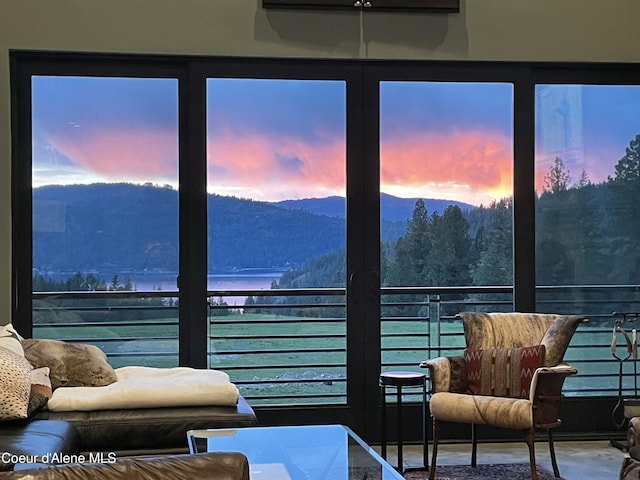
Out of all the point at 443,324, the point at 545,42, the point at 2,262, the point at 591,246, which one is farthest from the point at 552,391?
the point at 2,262

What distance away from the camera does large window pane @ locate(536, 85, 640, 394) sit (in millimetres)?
5621

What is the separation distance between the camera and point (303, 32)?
5.28m

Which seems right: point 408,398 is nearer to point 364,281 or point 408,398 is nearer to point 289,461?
point 364,281

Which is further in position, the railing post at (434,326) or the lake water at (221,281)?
the railing post at (434,326)

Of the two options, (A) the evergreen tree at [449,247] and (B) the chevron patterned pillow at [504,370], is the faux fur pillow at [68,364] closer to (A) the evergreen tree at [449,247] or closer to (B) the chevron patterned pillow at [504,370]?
(B) the chevron patterned pillow at [504,370]

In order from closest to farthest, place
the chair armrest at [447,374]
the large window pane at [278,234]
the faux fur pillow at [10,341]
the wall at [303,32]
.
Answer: the faux fur pillow at [10,341]
the chair armrest at [447,374]
the wall at [303,32]
the large window pane at [278,234]

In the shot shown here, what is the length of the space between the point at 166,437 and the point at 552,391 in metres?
1.99

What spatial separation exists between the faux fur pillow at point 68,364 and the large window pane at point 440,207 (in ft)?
6.34

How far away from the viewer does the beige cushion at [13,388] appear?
347 cm

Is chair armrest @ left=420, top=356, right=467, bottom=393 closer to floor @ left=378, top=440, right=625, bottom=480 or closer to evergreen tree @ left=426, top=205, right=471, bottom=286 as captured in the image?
floor @ left=378, top=440, right=625, bottom=480

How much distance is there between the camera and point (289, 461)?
3.31 m

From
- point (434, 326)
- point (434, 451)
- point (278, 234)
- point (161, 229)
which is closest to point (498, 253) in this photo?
point (434, 326)

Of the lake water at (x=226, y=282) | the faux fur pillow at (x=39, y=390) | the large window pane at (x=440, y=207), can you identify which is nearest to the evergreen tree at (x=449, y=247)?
Result: the large window pane at (x=440, y=207)

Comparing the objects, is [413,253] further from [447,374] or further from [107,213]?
[107,213]
